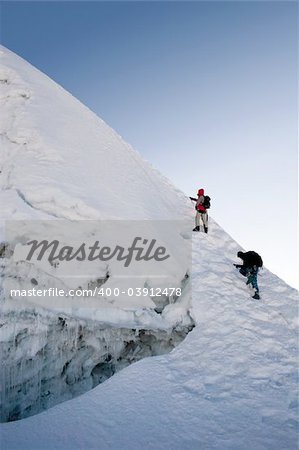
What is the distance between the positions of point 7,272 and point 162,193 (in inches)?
344

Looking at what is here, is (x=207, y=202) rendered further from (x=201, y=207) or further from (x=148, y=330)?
(x=148, y=330)

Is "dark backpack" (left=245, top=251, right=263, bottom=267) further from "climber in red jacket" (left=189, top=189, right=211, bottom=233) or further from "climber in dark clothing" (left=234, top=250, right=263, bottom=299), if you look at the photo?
"climber in red jacket" (left=189, top=189, right=211, bottom=233)

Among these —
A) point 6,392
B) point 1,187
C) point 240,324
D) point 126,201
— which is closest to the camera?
point 6,392

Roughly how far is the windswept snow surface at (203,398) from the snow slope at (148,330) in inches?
0.9

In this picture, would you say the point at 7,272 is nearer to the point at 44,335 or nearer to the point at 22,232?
the point at 22,232

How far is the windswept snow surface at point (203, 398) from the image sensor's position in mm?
6934

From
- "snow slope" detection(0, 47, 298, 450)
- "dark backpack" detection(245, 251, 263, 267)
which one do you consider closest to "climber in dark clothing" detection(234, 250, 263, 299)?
"dark backpack" detection(245, 251, 263, 267)

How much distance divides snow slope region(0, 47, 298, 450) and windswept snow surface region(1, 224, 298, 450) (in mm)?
24

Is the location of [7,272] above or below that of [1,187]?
below

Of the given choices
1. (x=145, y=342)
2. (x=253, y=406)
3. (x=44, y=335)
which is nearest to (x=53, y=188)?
(x=44, y=335)

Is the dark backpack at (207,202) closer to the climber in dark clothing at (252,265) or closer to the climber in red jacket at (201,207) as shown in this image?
the climber in red jacket at (201,207)

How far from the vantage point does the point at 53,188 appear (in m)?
10.8

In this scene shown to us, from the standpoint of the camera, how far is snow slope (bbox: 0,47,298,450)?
7.14m

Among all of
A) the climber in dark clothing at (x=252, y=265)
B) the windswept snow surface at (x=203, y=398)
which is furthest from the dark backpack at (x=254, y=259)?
the windswept snow surface at (x=203, y=398)
